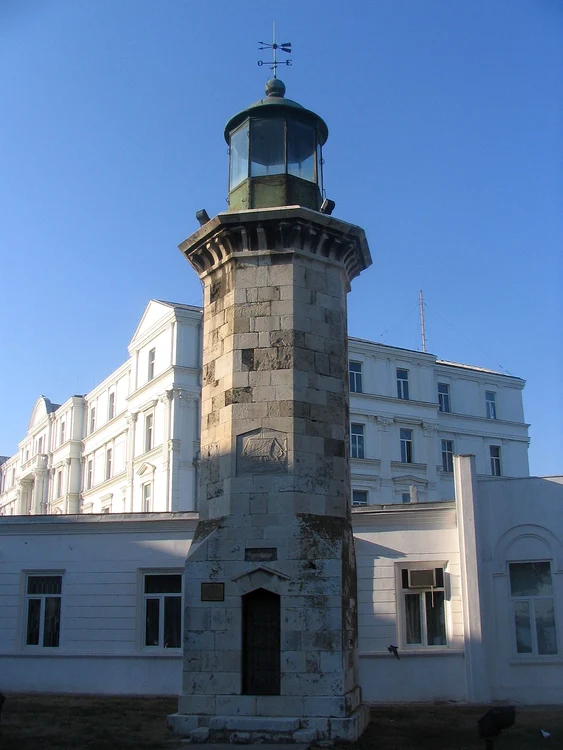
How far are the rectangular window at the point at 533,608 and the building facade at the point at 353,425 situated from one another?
16699 millimetres

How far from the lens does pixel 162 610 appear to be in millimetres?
17484

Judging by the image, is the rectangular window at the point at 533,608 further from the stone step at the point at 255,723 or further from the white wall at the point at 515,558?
the stone step at the point at 255,723

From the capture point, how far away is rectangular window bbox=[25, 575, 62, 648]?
1775 centimetres

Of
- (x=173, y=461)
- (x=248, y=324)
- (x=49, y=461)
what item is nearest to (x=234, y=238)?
(x=248, y=324)

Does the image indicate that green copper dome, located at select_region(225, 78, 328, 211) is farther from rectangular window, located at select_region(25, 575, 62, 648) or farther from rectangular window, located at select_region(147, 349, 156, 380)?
rectangular window, located at select_region(147, 349, 156, 380)

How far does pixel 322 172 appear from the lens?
48.4ft

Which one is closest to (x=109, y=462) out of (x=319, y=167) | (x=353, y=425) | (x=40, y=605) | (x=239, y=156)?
(x=353, y=425)

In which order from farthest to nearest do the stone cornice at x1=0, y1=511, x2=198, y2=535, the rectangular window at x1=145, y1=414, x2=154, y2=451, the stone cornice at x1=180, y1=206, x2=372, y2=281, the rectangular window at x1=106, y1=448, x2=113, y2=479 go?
the rectangular window at x1=106, y1=448, x2=113, y2=479 < the rectangular window at x1=145, y1=414, x2=154, y2=451 < the stone cornice at x1=0, y1=511, x2=198, y2=535 < the stone cornice at x1=180, y1=206, x2=372, y2=281

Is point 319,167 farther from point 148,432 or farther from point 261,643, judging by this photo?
point 148,432

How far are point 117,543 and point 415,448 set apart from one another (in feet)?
74.1

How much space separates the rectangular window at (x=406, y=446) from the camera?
125 ft

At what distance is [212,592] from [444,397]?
2960 cm

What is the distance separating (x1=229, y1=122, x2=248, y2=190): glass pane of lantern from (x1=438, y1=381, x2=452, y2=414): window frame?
27.0 meters

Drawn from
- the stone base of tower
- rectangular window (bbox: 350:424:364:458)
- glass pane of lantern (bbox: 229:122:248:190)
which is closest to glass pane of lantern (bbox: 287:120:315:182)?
glass pane of lantern (bbox: 229:122:248:190)
